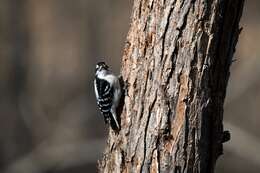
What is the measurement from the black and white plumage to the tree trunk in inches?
5.3

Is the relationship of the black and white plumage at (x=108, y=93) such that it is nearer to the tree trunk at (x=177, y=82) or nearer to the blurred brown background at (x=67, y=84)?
the tree trunk at (x=177, y=82)

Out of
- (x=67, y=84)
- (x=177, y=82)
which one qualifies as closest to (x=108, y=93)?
(x=177, y=82)

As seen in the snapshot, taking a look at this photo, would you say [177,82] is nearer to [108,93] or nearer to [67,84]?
[108,93]

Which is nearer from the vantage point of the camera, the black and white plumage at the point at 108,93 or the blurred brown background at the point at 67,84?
the black and white plumage at the point at 108,93

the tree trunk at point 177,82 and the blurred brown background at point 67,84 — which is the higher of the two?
the tree trunk at point 177,82

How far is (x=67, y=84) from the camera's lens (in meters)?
11.4

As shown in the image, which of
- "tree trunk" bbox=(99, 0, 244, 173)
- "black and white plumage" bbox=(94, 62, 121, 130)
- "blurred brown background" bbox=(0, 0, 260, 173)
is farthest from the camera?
"blurred brown background" bbox=(0, 0, 260, 173)

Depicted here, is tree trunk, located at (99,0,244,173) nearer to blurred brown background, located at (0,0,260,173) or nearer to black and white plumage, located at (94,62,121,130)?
black and white plumage, located at (94,62,121,130)

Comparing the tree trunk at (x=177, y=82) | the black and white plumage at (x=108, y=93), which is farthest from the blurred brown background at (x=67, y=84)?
the tree trunk at (x=177, y=82)

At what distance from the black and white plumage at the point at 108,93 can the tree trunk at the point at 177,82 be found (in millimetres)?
135

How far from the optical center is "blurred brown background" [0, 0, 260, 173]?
10.7 metres

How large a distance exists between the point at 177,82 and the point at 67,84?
25.1ft

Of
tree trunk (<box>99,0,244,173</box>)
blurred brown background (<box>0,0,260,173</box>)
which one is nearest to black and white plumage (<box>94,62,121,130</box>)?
tree trunk (<box>99,0,244,173</box>)

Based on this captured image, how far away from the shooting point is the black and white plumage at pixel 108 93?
4.18 m
